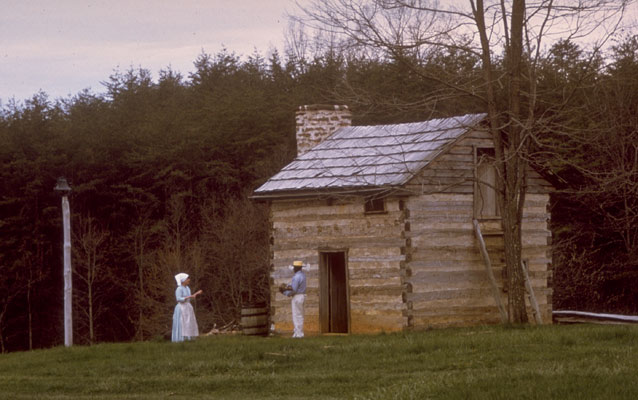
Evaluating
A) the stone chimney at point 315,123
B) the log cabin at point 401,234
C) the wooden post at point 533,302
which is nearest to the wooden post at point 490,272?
the log cabin at point 401,234

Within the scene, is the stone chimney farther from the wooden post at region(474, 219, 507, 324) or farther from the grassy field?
the grassy field

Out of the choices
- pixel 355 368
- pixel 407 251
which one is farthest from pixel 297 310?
pixel 355 368

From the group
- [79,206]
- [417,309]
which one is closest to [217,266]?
[79,206]

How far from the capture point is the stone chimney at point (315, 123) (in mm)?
30125

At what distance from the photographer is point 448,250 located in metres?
26.1

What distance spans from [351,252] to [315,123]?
5614 millimetres

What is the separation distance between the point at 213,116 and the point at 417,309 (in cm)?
2267

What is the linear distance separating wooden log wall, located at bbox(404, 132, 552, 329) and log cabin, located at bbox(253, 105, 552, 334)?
29 mm

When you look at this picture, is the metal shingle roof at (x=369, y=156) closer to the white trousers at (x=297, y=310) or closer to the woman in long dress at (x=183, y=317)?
the white trousers at (x=297, y=310)

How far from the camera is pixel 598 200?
34.8m

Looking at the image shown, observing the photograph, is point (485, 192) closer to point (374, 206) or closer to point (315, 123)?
point (374, 206)

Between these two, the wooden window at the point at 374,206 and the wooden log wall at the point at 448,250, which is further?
the wooden window at the point at 374,206

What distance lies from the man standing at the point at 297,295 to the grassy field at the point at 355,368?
2.82 meters

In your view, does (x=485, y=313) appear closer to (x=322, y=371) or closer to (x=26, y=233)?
(x=322, y=371)
